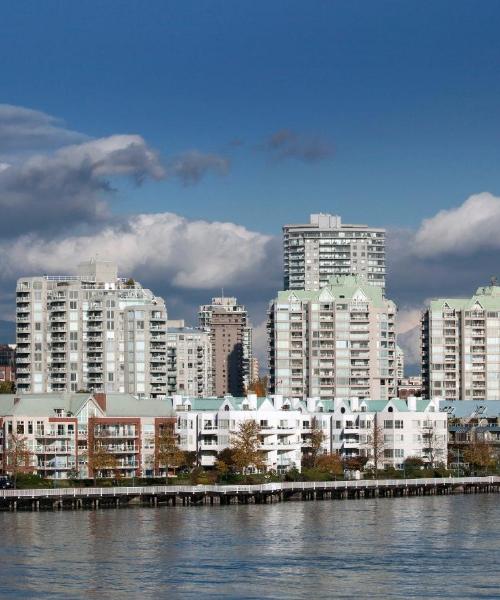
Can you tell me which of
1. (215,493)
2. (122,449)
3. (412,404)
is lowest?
(215,493)

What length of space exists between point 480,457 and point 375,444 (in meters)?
15.2

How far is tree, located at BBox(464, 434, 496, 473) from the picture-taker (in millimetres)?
179250

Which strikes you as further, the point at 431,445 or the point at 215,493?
the point at 431,445

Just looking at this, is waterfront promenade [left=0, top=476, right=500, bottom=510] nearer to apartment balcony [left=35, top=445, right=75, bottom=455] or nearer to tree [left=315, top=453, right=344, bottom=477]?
tree [left=315, top=453, right=344, bottom=477]

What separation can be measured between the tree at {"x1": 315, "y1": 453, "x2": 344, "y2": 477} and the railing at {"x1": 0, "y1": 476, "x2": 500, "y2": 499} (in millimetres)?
8022

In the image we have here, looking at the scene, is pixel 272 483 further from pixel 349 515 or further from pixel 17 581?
pixel 17 581

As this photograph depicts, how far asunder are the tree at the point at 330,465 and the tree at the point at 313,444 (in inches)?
44.4

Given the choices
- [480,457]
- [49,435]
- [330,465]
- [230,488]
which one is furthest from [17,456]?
[480,457]

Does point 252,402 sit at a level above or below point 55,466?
above

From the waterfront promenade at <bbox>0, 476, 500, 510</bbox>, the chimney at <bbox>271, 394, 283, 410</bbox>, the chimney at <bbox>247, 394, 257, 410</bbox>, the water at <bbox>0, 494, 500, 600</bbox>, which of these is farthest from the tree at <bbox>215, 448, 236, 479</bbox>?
the water at <bbox>0, 494, 500, 600</bbox>

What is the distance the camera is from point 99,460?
14900 cm

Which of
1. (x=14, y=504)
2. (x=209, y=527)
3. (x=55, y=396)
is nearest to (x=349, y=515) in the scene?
(x=209, y=527)

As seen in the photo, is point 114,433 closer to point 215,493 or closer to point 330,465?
point 215,493

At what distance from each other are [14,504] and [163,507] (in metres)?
12.5
